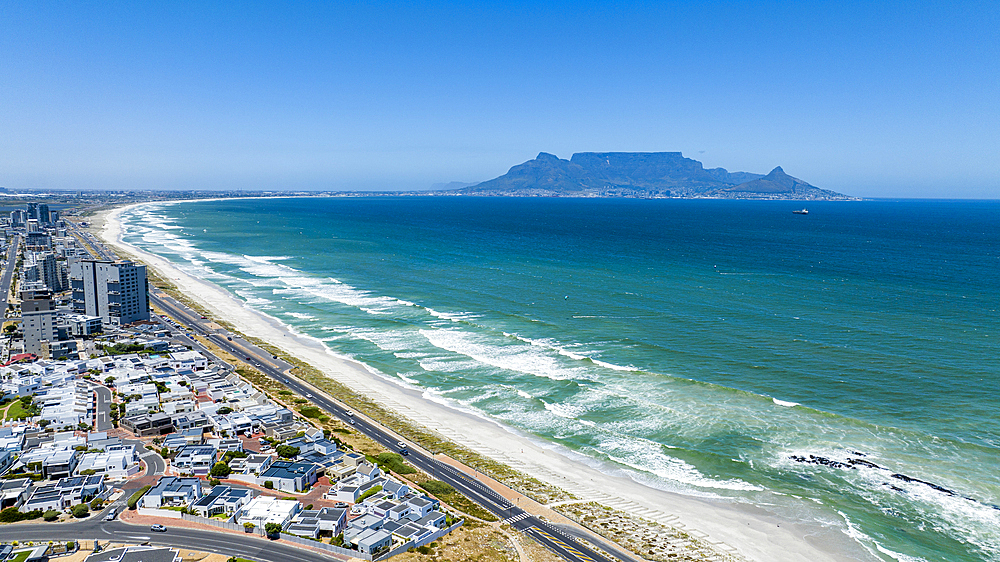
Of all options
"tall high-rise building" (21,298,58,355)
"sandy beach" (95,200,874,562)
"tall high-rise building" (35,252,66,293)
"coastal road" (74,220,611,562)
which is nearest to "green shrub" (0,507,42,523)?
"coastal road" (74,220,611,562)

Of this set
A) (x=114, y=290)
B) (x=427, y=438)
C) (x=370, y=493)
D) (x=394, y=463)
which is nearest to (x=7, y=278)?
(x=114, y=290)

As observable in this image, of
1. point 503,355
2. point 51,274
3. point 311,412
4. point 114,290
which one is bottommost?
point 311,412

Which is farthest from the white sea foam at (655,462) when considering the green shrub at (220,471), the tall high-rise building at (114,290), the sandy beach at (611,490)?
the tall high-rise building at (114,290)

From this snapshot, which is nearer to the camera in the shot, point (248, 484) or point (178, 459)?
point (248, 484)

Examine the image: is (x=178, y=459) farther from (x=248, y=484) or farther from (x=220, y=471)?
(x=248, y=484)

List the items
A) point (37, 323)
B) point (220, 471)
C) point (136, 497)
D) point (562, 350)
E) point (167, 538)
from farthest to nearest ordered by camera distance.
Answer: point (37, 323) → point (562, 350) → point (220, 471) → point (136, 497) → point (167, 538)

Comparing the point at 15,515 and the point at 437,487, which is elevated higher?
the point at 15,515
